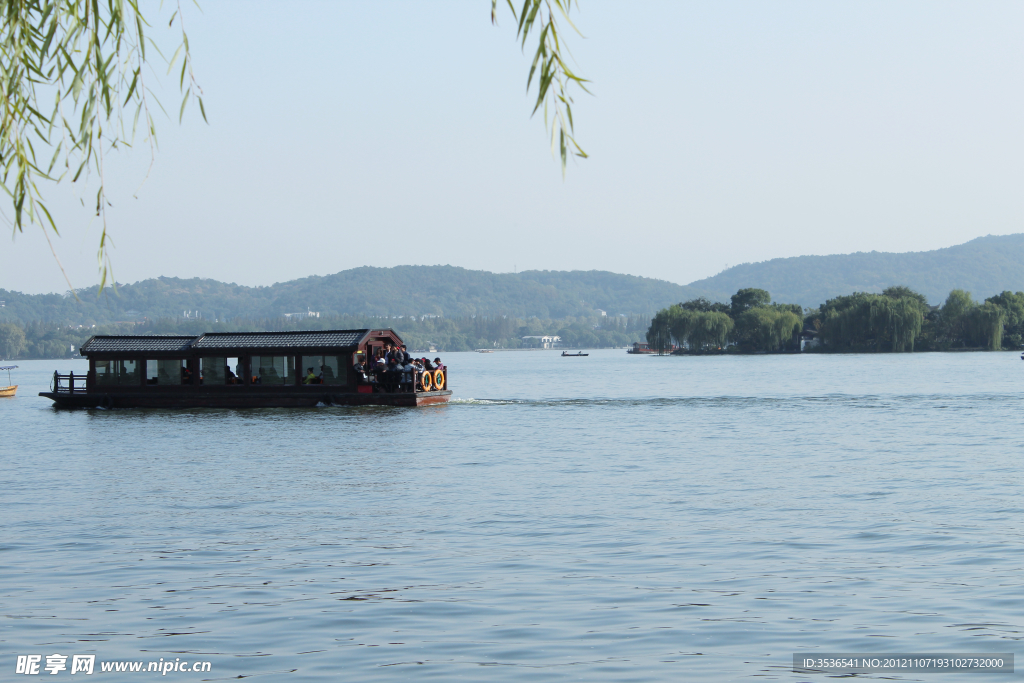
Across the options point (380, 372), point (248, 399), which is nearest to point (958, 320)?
point (380, 372)

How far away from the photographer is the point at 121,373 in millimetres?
47625

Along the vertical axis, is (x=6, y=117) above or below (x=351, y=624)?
above

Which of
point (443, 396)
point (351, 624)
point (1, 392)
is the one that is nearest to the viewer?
point (351, 624)

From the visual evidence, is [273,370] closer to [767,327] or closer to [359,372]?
[359,372]

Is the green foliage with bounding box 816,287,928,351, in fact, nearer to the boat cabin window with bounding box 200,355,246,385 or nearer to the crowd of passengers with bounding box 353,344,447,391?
the crowd of passengers with bounding box 353,344,447,391

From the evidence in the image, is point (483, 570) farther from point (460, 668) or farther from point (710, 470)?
point (710, 470)

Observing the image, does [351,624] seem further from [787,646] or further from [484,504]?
[484,504]

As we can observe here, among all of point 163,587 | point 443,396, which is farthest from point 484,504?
point 443,396

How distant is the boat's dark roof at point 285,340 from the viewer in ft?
145

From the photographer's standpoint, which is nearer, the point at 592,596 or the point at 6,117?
the point at 6,117

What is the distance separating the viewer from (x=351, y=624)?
10.1 m

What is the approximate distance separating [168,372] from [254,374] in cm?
455

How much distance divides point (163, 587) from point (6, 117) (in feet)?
21.2

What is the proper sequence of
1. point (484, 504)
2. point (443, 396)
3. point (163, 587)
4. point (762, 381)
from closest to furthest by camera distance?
point (163, 587) < point (484, 504) < point (443, 396) < point (762, 381)
